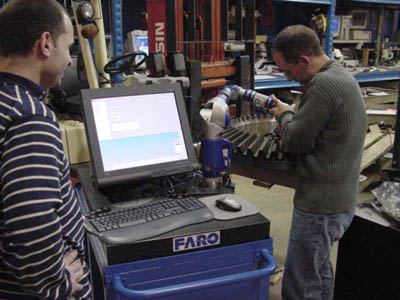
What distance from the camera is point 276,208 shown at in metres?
3.05

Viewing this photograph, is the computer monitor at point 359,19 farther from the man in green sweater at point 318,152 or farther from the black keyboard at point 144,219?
the black keyboard at point 144,219

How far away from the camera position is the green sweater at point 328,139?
1402 mm

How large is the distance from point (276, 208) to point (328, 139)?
168cm

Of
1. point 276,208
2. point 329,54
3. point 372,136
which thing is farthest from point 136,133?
point 329,54

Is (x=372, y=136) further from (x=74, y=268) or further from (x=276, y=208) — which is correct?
(x=74, y=268)

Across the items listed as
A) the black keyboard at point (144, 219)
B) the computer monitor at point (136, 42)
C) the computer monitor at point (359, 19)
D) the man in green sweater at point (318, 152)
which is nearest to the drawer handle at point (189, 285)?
the black keyboard at point (144, 219)

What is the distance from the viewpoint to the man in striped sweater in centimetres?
75

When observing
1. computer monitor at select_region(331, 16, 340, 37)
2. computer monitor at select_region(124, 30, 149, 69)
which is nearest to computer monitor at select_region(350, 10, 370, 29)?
computer monitor at select_region(331, 16, 340, 37)

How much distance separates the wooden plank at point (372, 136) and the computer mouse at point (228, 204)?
2295 millimetres

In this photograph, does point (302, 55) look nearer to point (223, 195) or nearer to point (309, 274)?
point (223, 195)

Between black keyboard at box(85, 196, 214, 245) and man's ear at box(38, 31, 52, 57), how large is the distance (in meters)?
0.45

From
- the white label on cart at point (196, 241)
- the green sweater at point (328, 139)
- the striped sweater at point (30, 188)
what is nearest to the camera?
the striped sweater at point (30, 188)

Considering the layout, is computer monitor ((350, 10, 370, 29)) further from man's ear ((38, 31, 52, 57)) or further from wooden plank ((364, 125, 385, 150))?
man's ear ((38, 31, 52, 57))

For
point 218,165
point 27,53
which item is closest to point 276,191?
point 218,165
